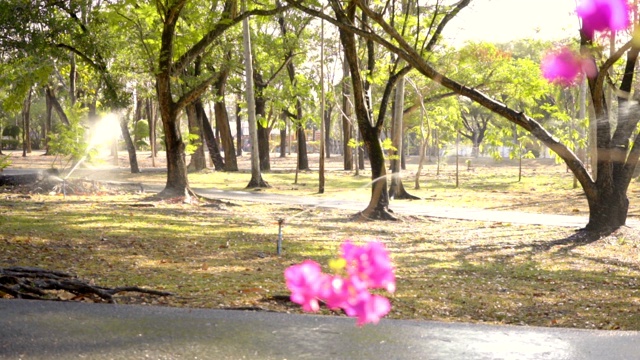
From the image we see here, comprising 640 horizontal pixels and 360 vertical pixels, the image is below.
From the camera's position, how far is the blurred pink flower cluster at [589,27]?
43.3 feet

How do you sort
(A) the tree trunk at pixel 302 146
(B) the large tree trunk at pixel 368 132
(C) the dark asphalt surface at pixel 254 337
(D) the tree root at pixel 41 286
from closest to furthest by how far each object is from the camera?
(C) the dark asphalt surface at pixel 254 337
(D) the tree root at pixel 41 286
(B) the large tree trunk at pixel 368 132
(A) the tree trunk at pixel 302 146

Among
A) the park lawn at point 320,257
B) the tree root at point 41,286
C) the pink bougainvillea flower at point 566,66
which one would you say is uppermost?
the pink bougainvillea flower at point 566,66

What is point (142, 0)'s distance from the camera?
18.7m

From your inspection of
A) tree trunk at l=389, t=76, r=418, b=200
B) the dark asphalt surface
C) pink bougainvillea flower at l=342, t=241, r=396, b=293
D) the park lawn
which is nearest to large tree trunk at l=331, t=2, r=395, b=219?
the park lawn

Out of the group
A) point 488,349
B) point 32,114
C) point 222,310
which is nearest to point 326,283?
point 488,349

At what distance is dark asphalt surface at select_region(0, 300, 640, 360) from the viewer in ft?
17.6

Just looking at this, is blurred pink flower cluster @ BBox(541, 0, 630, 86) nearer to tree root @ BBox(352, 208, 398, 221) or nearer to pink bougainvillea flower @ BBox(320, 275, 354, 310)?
tree root @ BBox(352, 208, 398, 221)

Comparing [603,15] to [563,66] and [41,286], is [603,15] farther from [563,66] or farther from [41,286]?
[41,286]

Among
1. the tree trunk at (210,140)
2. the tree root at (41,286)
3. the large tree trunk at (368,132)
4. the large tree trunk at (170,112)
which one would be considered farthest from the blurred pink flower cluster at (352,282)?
the tree trunk at (210,140)

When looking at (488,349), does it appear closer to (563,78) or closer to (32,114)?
(563,78)

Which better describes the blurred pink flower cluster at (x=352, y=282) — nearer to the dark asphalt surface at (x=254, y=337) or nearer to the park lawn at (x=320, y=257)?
the dark asphalt surface at (x=254, y=337)

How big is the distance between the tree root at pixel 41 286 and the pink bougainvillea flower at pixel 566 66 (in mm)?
9965

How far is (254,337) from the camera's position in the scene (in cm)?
575

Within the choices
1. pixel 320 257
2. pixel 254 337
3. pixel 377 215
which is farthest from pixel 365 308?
pixel 377 215
